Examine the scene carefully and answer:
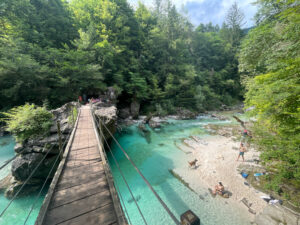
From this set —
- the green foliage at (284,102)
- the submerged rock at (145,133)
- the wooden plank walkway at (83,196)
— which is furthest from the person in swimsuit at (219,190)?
the submerged rock at (145,133)

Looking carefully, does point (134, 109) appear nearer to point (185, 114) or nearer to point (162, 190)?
point (185, 114)

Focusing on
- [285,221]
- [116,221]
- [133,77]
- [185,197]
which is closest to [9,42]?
[133,77]

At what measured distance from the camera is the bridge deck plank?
2047mm

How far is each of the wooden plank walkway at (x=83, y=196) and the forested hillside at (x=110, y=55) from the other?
12.5 m

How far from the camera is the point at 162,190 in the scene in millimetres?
6359

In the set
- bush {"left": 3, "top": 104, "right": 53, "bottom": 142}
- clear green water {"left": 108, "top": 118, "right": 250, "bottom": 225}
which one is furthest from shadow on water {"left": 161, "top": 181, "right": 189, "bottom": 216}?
bush {"left": 3, "top": 104, "right": 53, "bottom": 142}

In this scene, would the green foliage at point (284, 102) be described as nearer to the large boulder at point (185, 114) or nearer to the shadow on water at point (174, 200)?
the shadow on water at point (174, 200)

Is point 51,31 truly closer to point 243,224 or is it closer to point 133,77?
point 133,77

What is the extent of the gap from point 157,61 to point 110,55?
12263mm

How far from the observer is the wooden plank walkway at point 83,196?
2.04m

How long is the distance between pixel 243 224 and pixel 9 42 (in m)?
21.0

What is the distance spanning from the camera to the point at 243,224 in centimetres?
472

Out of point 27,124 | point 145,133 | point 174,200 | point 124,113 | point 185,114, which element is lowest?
point 174,200

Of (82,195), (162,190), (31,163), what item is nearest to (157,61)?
(162,190)
